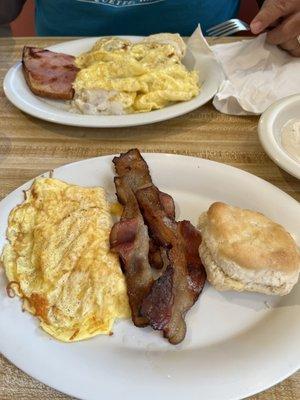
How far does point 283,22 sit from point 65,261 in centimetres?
134

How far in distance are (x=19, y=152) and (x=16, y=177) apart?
14 cm

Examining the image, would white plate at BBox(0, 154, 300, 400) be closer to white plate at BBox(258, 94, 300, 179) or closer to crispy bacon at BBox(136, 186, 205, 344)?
crispy bacon at BBox(136, 186, 205, 344)

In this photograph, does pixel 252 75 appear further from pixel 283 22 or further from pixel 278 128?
pixel 278 128

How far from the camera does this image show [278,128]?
4.89ft

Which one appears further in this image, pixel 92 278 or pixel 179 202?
pixel 179 202

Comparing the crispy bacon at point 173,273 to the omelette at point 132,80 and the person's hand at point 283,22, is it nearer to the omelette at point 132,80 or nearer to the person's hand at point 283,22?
the omelette at point 132,80

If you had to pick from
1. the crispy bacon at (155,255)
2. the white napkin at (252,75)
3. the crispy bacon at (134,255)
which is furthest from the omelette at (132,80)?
the crispy bacon at (134,255)

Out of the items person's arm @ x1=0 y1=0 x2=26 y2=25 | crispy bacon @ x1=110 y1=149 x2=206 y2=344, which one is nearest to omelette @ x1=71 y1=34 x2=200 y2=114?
crispy bacon @ x1=110 y1=149 x2=206 y2=344

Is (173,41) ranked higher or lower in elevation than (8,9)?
higher

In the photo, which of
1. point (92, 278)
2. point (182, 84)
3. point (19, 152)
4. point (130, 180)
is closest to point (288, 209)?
point (130, 180)

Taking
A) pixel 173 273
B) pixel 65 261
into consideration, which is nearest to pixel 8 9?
pixel 65 261

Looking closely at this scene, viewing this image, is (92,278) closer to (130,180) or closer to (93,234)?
(93,234)

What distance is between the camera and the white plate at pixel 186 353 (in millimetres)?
848

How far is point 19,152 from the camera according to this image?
153 centimetres
